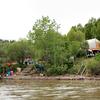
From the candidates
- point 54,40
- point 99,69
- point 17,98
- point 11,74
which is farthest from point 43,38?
point 17,98

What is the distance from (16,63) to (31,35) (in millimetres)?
6138

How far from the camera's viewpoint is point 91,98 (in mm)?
19375

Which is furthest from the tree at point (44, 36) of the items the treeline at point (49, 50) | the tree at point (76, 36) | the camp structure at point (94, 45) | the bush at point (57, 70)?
the tree at point (76, 36)

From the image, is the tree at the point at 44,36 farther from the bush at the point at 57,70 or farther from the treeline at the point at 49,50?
the bush at the point at 57,70

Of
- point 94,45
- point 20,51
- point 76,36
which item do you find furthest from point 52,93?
point 76,36

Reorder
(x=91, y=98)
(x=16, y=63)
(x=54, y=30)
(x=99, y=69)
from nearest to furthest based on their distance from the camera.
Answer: (x=91, y=98), (x=99, y=69), (x=54, y=30), (x=16, y=63)

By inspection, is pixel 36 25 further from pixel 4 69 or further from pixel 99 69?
pixel 99 69

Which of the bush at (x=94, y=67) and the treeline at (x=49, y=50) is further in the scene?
the treeline at (x=49, y=50)

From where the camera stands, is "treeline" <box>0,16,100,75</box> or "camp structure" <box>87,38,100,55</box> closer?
"treeline" <box>0,16,100,75</box>

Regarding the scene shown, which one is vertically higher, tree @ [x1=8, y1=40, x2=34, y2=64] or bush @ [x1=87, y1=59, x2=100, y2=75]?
tree @ [x1=8, y1=40, x2=34, y2=64]

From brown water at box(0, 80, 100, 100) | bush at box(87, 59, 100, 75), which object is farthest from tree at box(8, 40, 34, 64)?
brown water at box(0, 80, 100, 100)

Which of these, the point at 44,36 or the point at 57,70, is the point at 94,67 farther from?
the point at 44,36

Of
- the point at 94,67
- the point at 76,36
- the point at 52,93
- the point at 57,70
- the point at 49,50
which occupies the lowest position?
the point at 52,93

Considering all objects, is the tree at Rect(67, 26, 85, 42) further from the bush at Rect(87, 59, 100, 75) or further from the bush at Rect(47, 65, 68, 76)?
the bush at Rect(87, 59, 100, 75)
